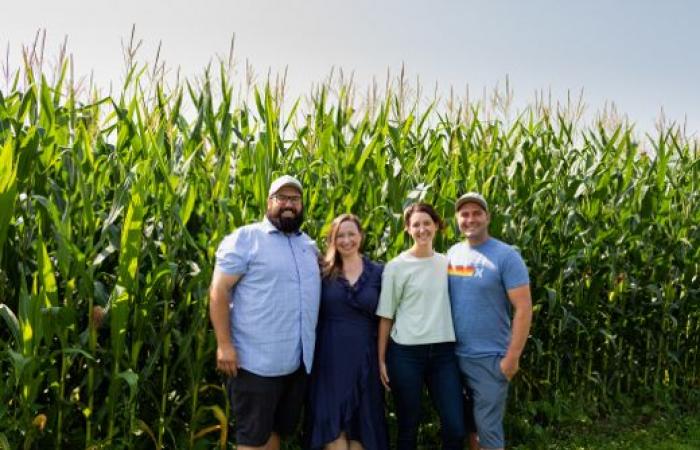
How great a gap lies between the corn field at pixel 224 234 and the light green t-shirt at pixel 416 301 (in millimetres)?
757

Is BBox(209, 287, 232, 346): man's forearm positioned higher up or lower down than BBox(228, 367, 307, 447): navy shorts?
higher up

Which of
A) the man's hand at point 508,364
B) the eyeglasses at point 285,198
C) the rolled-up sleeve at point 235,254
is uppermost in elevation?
the eyeglasses at point 285,198

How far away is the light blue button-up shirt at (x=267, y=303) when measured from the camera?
11.5ft

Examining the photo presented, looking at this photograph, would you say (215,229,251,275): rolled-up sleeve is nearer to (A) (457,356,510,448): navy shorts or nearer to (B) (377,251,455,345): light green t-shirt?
(B) (377,251,455,345): light green t-shirt

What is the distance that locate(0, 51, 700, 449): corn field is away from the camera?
135 inches

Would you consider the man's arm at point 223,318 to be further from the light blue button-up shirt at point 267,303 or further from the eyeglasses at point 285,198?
the eyeglasses at point 285,198

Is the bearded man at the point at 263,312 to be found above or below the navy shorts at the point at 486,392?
above

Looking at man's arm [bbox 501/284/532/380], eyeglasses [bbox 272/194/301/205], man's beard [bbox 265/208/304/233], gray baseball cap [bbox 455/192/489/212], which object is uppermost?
gray baseball cap [bbox 455/192/489/212]

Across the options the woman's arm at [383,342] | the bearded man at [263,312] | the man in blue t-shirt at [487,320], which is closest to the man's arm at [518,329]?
the man in blue t-shirt at [487,320]

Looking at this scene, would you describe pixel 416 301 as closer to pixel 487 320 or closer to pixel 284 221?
pixel 487 320

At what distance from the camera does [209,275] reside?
3799mm

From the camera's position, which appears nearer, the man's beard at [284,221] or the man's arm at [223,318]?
the man's arm at [223,318]

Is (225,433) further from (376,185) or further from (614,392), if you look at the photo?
(614,392)

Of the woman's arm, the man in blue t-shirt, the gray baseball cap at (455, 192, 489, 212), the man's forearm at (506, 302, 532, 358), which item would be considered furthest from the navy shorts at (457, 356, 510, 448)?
the gray baseball cap at (455, 192, 489, 212)
